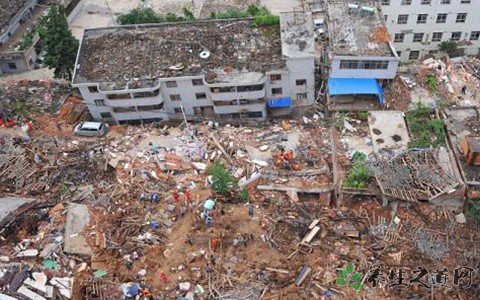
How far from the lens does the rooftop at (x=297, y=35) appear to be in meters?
37.5

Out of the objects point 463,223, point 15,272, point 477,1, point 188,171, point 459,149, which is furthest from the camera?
point 477,1

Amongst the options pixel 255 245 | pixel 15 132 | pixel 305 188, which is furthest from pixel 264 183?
pixel 15 132

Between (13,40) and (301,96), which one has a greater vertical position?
(13,40)

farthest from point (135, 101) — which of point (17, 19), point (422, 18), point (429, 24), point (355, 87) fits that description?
point (429, 24)

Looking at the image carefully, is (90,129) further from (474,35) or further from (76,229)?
(474,35)

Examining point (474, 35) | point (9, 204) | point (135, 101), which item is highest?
point (135, 101)

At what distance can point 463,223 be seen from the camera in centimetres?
2897

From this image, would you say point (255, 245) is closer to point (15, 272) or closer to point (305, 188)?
point (305, 188)

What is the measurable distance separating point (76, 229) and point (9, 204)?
Result: 5429 millimetres

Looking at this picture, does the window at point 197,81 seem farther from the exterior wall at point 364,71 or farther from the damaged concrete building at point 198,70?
the exterior wall at point 364,71

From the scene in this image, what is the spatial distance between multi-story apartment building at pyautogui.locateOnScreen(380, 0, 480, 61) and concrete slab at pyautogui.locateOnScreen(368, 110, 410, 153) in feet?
42.4

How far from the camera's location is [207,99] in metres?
40.0

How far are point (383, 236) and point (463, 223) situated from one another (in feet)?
16.9

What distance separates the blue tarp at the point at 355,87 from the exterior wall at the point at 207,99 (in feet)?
6.76
